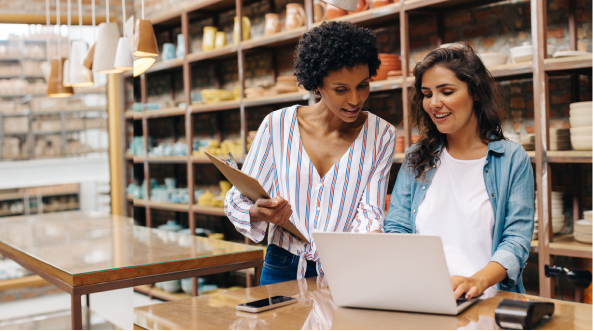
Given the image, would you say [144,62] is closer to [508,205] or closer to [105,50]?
[105,50]

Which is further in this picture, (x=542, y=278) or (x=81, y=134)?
(x=81, y=134)

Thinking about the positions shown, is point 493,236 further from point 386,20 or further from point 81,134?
point 81,134

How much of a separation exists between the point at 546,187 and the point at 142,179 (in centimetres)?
427

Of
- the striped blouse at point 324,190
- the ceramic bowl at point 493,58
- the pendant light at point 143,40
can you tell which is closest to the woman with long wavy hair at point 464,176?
the striped blouse at point 324,190

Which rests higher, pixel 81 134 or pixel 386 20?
pixel 386 20

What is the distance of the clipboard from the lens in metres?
1.34

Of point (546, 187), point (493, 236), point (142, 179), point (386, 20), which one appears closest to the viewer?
point (493, 236)

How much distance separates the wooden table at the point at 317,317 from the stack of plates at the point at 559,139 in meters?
1.46

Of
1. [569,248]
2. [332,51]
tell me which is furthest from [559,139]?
[332,51]

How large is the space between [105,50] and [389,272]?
249cm

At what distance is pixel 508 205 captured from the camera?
1.49m

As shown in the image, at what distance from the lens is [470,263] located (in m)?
1.51

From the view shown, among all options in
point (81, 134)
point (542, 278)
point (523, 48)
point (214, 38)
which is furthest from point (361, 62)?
point (81, 134)

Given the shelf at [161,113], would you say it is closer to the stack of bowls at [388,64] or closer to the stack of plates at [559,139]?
the stack of bowls at [388,64]
